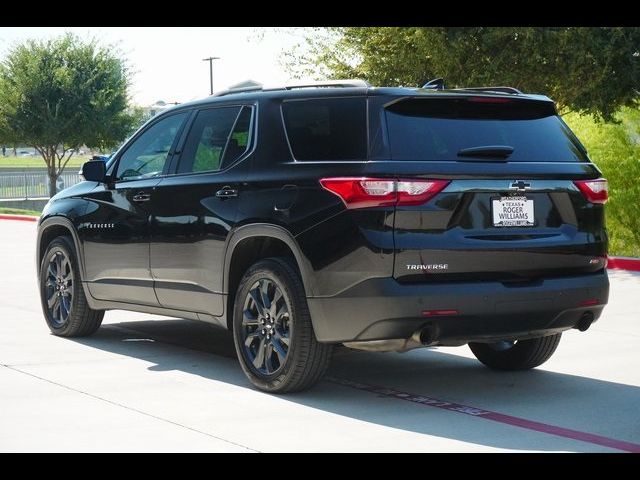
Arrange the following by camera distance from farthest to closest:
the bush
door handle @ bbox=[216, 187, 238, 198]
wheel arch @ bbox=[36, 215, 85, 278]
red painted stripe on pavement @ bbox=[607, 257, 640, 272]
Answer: the bush
red painted stripe on pavement @ bbox=[607, 257, 640, 272]
wheel arch @ bbox=[36, 215, 85, 278]
door handle @ bbox=[216, 187, 238, 198]

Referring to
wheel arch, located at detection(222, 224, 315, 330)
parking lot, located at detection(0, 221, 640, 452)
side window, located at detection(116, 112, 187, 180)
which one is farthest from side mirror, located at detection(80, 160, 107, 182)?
wheel arch, located at detection(222, 224, 315, 330)

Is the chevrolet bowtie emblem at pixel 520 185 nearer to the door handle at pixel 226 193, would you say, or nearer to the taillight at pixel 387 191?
the taillight at pixel 387 191

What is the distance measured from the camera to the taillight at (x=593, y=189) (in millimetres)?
7516

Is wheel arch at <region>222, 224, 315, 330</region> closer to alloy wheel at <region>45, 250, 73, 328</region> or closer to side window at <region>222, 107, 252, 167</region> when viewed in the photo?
side window at <region>222, 107, 252, 167</region>

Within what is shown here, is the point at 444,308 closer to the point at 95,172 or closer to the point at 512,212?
the point at 512,212

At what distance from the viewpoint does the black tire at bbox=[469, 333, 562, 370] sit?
27.4ft

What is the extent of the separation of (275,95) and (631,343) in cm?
385

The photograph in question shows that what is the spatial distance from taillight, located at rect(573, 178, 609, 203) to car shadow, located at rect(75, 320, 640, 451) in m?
1.24

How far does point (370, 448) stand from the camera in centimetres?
615

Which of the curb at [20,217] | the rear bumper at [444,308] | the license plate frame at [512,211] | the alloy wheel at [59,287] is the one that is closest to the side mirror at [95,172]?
the alloy wheel at [59,287]

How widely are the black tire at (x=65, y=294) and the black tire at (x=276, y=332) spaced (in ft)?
8.01
